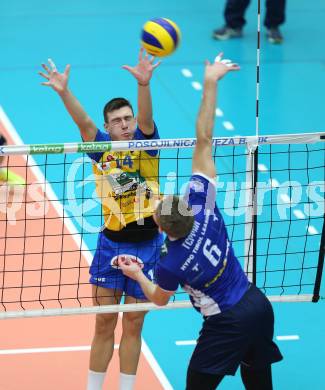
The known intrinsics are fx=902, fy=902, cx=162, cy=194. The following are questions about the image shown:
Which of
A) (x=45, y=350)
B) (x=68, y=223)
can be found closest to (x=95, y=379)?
(x=45, y=350)

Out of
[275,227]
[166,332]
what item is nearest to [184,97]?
[275,227]

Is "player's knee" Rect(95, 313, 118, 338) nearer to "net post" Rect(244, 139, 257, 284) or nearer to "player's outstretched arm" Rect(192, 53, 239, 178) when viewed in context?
"net post" Rect(244, 139, 257, 284)

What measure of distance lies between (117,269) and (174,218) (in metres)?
1.22

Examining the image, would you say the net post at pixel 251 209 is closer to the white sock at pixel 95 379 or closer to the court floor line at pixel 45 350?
the white sock at pixel 95 379

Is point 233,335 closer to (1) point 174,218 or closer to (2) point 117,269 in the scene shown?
(1) point 174,218

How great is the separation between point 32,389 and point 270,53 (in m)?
8.50

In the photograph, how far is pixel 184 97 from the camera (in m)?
13.0

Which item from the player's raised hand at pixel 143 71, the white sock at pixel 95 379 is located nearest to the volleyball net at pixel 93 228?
the white sock at pixel 95 379

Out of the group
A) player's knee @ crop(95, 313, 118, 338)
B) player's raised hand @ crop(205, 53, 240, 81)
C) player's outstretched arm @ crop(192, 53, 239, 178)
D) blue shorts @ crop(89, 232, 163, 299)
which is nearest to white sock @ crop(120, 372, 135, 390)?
player's knee @ crop(95, 313, 118, 338)

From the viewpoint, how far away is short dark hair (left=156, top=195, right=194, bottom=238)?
5.59 metres

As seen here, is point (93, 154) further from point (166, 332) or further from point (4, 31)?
point (4, 31)

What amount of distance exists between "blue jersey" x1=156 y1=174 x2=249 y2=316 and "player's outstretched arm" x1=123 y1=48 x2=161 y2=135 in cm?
86

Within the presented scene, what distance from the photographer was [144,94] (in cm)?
665

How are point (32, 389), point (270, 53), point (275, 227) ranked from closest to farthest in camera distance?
1. point (32, 389)
2. point (275, 227)
3. point (270, 53)
